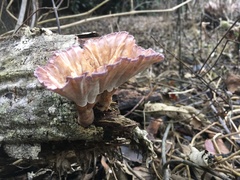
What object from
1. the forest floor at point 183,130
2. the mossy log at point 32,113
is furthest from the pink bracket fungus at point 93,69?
the forest floor at point 183,130

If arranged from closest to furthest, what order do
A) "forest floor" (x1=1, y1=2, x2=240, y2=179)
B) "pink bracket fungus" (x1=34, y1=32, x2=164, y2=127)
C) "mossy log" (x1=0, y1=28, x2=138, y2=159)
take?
"pink bracket fungus" (x1=34, y1=32, x2=164, y2=127) < "mossy log" (x1=0, y1=28, x2=138, y2=159) < "forest floor" (x1=1, y1=2, x2=240, y2=179)

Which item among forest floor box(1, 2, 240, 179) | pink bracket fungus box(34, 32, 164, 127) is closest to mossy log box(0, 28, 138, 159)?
pink bracket fungus box(34, 32, 164, 127)

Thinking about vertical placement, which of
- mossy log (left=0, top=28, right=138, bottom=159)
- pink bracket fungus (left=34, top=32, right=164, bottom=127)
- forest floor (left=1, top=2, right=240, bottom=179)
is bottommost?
forest floor (left=1, top=2, right=240, bottom=179)

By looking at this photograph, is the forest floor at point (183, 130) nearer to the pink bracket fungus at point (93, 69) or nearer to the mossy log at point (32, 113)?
the mossy log at point (32, 113)

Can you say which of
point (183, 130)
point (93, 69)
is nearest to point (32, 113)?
point (93, 69)

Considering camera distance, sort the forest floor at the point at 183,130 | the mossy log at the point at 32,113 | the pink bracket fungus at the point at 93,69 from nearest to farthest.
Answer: the pink bracket fungus at the point at 93,69, the mossy log at the point at 32,113, the forest floor at the point at 183,130

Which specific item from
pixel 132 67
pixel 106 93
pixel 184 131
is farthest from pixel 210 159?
pixel 132 67

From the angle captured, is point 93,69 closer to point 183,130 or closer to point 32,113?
point 32,113

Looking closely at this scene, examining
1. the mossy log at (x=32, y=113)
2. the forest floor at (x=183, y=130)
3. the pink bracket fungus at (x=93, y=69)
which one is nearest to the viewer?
the pink bracket fungus at (x=93, y=69)

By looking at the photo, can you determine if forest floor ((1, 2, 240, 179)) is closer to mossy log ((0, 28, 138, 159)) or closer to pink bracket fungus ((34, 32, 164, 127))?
mossy log ((0, 28, 138, 159))
